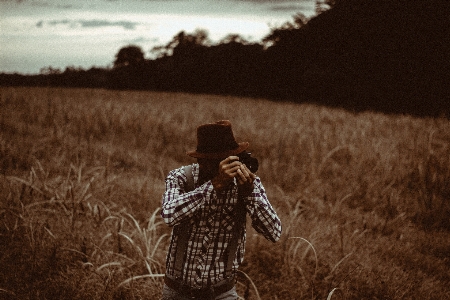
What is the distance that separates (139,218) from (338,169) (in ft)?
11.7

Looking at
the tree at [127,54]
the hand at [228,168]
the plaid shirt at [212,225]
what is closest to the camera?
the hand at [228,168]

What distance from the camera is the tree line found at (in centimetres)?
1152

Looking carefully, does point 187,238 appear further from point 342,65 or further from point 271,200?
point 342,65

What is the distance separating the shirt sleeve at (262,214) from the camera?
159 cm

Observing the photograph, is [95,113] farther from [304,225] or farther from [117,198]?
[304,225]

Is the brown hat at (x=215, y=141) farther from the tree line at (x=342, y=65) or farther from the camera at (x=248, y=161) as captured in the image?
the tree line at (x=342, y=65)

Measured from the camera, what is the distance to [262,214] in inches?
63.5

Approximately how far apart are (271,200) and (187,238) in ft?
11.7

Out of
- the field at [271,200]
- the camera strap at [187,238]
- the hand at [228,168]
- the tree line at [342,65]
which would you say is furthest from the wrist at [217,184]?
the tree line at [342,65]

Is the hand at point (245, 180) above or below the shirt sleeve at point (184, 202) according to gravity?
above

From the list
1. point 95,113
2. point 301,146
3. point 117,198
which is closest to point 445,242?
point 301,146

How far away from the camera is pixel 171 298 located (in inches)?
68.1

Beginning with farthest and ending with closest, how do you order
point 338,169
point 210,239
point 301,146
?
point 301,146 < point 338,169 < point 210,239

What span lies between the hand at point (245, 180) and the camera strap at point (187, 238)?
0.61 feet
